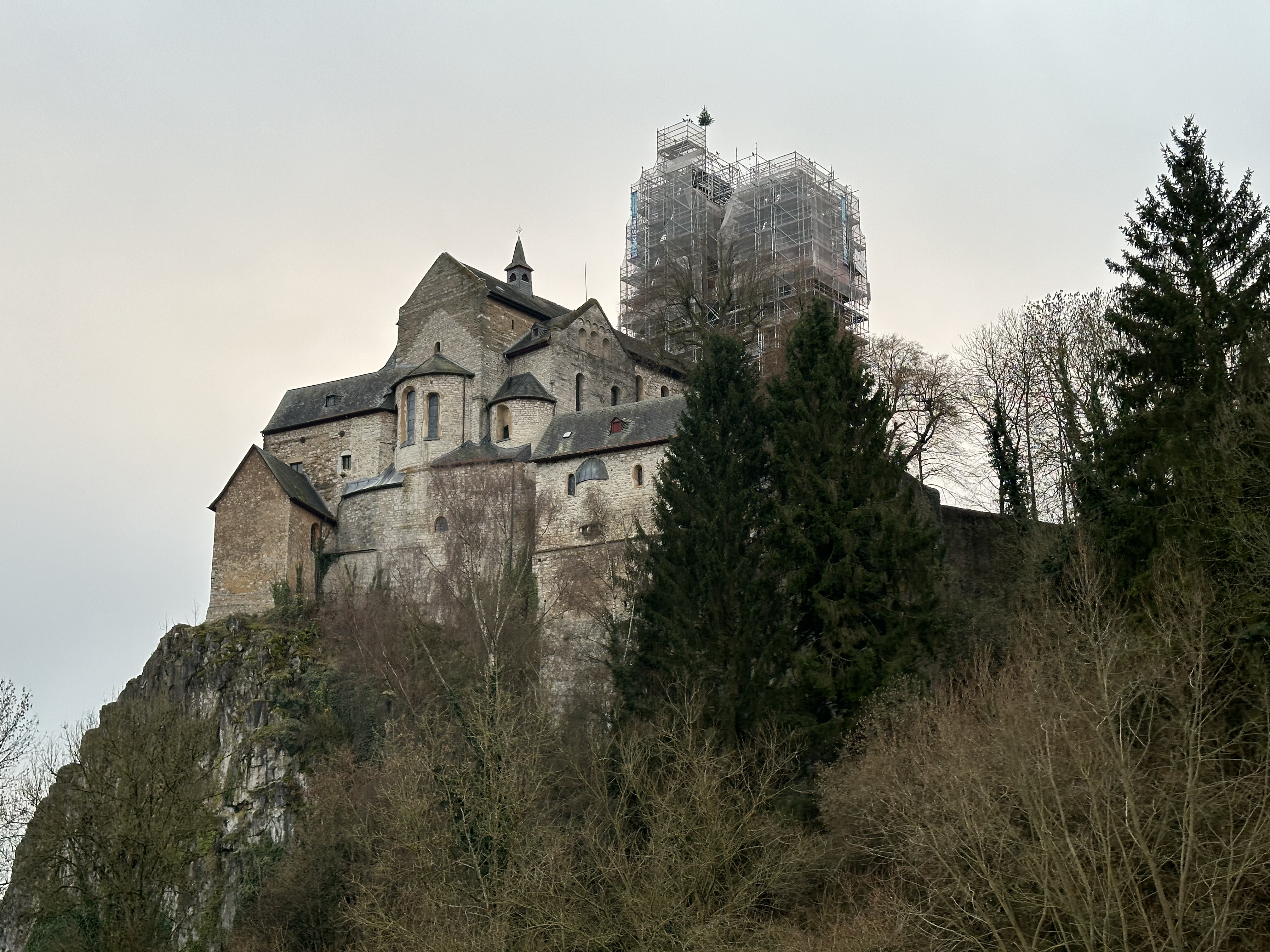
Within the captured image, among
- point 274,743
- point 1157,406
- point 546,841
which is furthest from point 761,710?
point 274,743

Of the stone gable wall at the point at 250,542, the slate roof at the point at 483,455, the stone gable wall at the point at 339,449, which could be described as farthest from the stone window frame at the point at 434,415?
the stone gable wall at the point at 250,542

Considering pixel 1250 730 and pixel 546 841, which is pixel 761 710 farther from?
pixel 1250 730

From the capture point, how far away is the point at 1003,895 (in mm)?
15969

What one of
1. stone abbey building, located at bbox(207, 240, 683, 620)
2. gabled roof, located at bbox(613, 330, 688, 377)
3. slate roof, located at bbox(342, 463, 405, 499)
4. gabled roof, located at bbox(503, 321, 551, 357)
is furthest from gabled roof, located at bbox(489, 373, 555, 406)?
gabled roof, located at bbox(613, 330, 688, 377)

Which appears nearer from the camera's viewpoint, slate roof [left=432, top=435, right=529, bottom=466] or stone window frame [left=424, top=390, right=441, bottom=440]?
slate roof [left=432, top=435, right=529, bottom=466]

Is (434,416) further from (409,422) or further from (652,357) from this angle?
(652,357)

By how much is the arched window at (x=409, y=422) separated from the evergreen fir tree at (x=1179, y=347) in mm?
24313

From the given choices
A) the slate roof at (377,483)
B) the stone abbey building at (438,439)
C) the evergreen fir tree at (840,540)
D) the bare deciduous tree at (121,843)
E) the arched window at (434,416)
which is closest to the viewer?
the evergreen fir tree at (840,540)

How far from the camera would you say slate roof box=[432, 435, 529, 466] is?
139 feet

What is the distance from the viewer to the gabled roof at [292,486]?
147 ft

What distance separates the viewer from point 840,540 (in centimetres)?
2573

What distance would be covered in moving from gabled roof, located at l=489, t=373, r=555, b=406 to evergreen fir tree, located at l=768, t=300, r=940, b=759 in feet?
53.9

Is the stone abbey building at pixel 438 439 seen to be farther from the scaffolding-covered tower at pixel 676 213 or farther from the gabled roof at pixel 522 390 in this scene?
the scaffolding-covered tower at pixel 676 213

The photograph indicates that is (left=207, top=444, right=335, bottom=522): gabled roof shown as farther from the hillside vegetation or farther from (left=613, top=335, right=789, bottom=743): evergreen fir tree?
(left=613, top=335, right=789, bottom=743): evergreen fir tree
